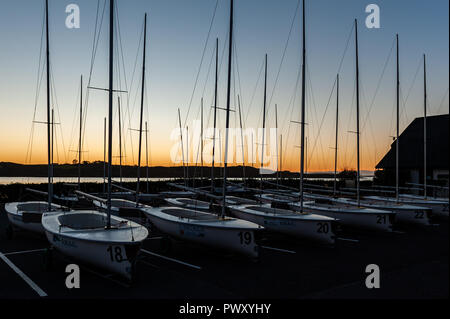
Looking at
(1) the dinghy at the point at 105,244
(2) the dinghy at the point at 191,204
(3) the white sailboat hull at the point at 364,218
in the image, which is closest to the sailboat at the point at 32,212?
(1) the dinghy at the point at 105,244

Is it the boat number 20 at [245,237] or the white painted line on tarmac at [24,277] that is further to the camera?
the boat number 20 at [245,237]

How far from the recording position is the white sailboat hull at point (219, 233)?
9102 millimetres

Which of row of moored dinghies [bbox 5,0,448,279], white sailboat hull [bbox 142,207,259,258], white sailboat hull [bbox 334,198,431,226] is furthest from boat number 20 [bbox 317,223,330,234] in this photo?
white sailboat hull [bbox 334,198,431,226]

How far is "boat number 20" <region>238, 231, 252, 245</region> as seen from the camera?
9094 millimetres

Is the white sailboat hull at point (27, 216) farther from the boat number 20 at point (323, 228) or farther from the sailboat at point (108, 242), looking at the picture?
the boat number 20 at point (323, 228)

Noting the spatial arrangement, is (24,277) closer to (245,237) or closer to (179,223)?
(179,223)

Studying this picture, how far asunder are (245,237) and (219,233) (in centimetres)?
69

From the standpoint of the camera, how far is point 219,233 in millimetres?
9328

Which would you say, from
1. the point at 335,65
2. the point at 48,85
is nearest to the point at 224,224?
the point at 48,85

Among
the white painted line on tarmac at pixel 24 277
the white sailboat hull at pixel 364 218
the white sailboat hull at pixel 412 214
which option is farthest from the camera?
the white sailboat hull at pixel 412 214

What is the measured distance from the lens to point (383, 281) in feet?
24.1

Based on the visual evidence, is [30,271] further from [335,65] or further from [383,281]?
[335,65]

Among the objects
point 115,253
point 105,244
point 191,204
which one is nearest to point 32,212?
point 105,244
